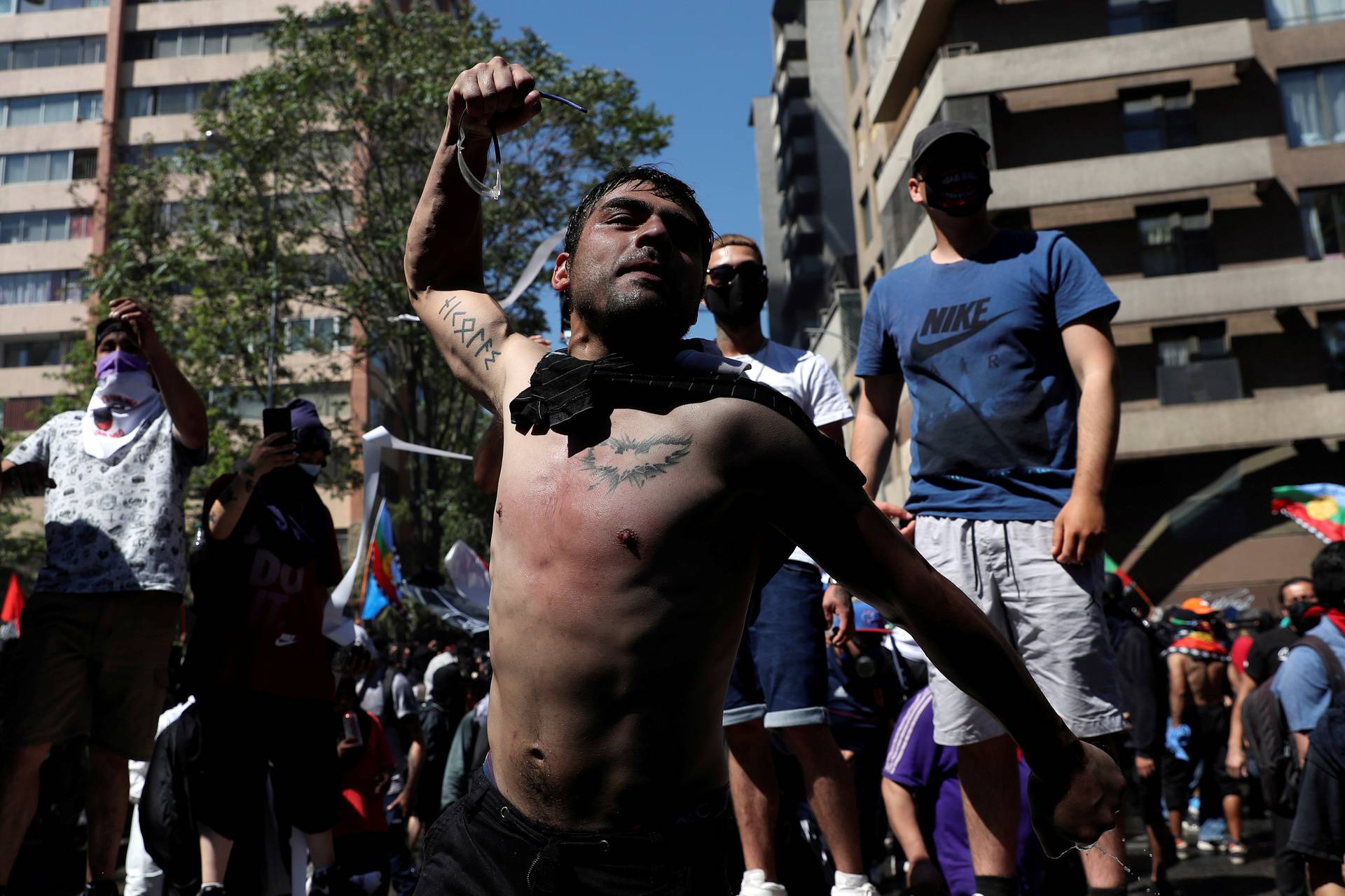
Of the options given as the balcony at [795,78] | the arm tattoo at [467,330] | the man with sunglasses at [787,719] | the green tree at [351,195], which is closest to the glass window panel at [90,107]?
the green tree at [351,195]

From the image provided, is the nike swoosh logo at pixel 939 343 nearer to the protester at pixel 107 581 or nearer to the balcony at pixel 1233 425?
the protester at pixel 107 581

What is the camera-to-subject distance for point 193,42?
5412cm

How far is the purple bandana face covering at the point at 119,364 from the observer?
5.34 meters

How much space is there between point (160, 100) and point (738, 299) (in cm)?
5533

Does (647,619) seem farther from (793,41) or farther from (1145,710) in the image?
(793,41)

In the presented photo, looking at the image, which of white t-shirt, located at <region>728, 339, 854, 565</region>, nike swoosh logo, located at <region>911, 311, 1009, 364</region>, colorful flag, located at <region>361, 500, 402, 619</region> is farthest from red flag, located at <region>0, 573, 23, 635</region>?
nike swoosh logo, located at <region>911, 311, 1009, 364</region>

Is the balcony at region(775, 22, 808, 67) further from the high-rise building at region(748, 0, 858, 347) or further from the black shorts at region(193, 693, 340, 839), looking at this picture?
the black shorts at region(193, 693, 340, 839)

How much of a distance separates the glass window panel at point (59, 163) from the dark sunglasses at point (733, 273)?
5666 cm

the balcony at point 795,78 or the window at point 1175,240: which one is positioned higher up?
the balcony at point 795,78

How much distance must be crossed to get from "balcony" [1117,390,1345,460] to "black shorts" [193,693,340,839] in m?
26.0

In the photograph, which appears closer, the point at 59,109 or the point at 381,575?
the point at 381,575

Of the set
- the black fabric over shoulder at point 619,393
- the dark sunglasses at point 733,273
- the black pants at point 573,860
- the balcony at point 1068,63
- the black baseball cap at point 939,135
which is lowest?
the black pants at point 573,860

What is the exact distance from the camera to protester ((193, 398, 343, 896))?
5.11 meters

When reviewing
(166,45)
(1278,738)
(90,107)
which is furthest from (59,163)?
(1278,738)
